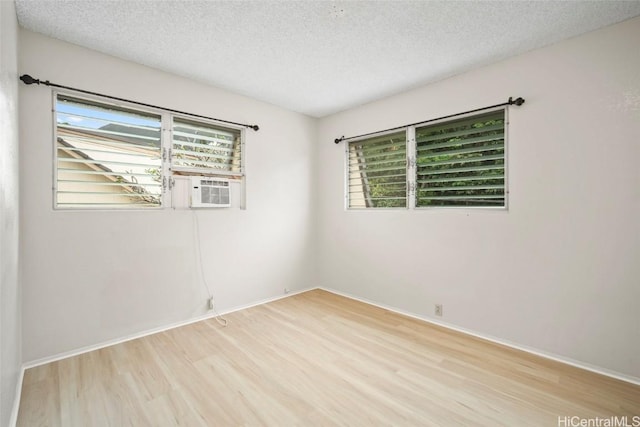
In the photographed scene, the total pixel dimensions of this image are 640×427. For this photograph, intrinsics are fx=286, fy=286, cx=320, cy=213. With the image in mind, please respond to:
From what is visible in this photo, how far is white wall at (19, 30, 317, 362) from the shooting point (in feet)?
7.37

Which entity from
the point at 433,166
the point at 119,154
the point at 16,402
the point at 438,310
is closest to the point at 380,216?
the point at 433,166

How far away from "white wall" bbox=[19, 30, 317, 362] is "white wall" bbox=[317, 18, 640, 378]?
5.81ft

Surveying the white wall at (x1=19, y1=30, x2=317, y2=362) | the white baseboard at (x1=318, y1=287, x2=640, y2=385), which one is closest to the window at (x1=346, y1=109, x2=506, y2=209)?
the white wall at (x1=19, y1=30, x2=317, y2=362)

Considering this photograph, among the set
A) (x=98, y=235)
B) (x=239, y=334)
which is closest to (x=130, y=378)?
(x=239, y=334)

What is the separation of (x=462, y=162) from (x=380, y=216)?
44.5 inches

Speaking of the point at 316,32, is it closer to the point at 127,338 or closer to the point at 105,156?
the point at 105,156

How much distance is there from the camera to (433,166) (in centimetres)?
315

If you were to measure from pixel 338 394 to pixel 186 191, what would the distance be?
7.86 ft

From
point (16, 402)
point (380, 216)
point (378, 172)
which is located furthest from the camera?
point (378, 172)

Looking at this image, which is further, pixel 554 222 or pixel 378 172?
pixel 378 172

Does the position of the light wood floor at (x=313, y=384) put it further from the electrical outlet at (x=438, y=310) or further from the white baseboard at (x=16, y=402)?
the electrical outlet at (x=438, y=310)

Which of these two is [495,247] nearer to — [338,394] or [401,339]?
[401,339]

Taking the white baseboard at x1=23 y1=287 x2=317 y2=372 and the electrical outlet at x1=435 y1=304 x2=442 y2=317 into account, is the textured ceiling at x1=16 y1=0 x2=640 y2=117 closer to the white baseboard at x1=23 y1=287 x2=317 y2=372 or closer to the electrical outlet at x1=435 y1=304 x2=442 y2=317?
the electrical outlet at x1=435 y1=304 x2=442 y2=317

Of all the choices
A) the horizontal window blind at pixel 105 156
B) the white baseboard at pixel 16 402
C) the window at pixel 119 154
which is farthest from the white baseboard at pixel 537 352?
the white baseboard at pixel 16 402
